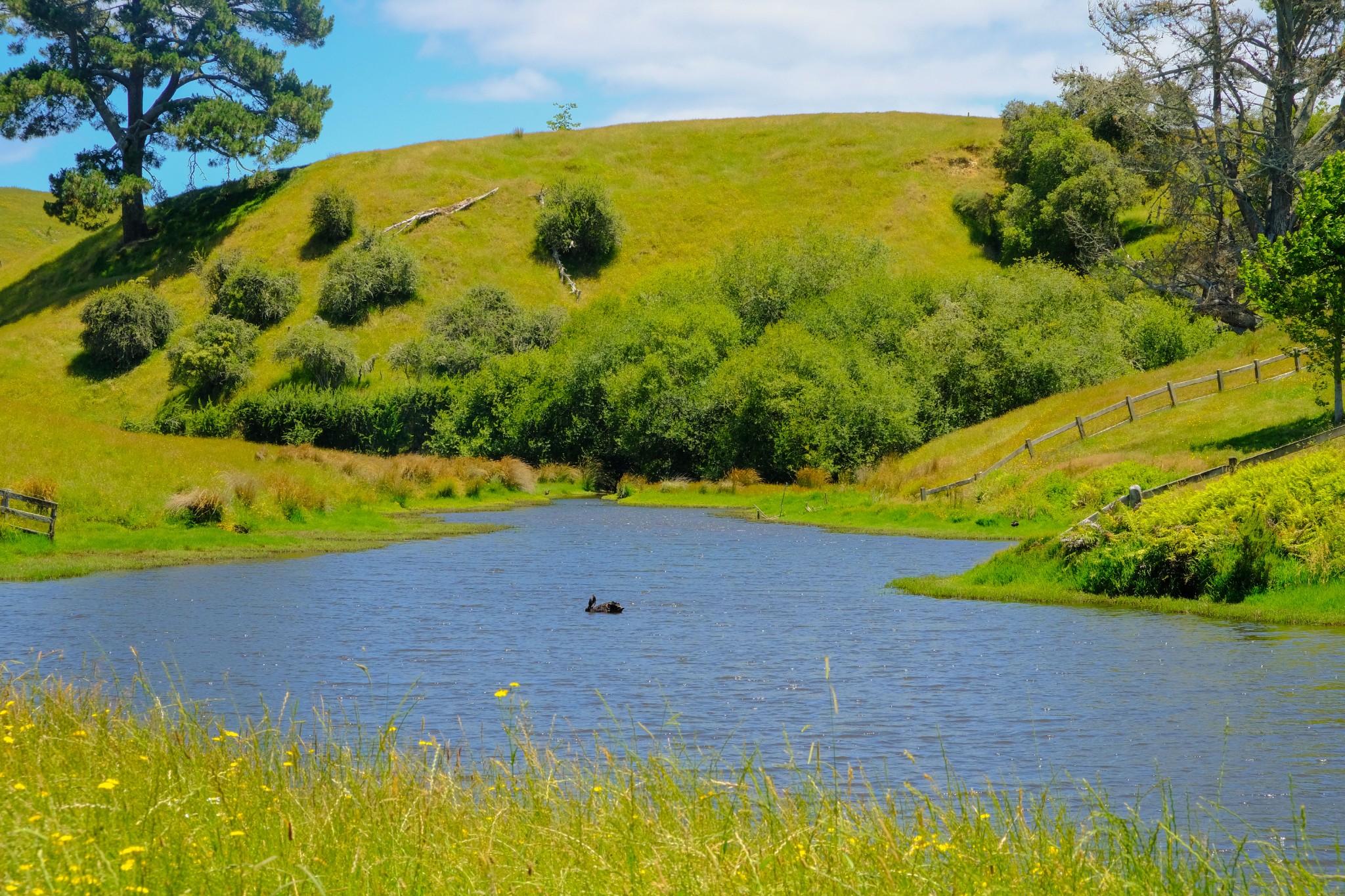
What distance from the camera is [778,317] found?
8675 centimetres

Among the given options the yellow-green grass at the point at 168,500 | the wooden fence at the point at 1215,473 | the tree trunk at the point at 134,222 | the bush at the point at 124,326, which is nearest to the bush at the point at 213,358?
the bush at the point at 124,326

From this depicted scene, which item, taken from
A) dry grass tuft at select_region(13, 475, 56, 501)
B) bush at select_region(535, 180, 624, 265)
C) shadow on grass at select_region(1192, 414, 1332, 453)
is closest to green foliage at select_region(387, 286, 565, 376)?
bush at select_region(535, 180, 624, 265)

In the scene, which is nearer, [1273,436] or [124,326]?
[1273,436]

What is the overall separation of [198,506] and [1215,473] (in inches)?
1237

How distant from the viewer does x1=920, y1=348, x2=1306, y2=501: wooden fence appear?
168 ft

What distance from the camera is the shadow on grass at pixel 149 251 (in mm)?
116250

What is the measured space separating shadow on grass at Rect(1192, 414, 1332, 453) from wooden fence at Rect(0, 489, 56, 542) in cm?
3823

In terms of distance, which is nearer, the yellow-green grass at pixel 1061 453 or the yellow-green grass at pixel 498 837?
the yellow-green grass at pixel 498 837

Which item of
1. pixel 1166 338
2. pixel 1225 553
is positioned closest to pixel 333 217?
Result: pixel 1166 338

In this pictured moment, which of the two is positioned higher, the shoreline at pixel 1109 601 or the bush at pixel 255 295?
the bush at pixel 255 295

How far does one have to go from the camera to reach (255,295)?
105625 millimetres

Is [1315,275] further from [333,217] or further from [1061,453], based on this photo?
[333,217]

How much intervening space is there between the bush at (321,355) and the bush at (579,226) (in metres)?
27.3

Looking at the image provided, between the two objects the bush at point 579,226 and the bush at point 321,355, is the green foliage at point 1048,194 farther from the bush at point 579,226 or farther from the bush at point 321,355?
the bush at point 321,355
